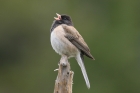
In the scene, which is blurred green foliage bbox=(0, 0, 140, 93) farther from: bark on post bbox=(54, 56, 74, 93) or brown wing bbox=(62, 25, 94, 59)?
bark on post bbox=(54, 56, 74, 93)

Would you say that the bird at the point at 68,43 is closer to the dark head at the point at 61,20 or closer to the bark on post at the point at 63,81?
the dark head at the point at 61,20

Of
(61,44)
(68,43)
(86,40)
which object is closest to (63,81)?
(61,44)

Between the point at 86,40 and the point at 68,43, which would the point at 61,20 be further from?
the point at 86,40

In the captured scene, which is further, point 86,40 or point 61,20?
point 86,40

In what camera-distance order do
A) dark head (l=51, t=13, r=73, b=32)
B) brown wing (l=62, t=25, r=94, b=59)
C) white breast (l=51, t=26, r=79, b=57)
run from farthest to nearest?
dark head (l=51, t=13, r=73, b=32), brown wing (l=62, t=25, r=94, b=59), white breast (l=51, t=26, r=79, b=57)

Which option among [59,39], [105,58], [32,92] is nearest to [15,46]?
[32,92]

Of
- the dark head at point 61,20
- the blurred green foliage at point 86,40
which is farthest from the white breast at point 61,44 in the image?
the blurred green foliage at point 86,40

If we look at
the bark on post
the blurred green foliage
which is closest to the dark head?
the bark on post
